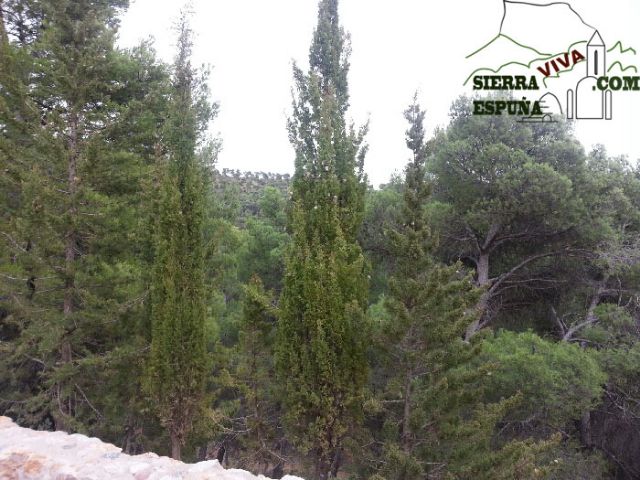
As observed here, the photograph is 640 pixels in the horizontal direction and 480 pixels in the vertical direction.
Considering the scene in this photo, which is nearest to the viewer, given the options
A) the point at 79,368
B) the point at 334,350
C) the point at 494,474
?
the point at 494,474

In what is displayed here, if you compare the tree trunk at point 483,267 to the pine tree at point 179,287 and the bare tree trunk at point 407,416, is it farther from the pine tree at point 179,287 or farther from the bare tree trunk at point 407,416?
the pine tree at point 179,287

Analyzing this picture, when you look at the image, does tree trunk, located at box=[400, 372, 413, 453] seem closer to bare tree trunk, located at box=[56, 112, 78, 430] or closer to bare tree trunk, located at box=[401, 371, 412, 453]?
bare tree trunk, located at box=[401, 371, 412, 453]

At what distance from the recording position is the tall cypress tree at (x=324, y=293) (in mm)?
6941

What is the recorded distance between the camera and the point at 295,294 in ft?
24.6

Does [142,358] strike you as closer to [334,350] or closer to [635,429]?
[334,350]

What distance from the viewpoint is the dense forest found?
6.84 metres

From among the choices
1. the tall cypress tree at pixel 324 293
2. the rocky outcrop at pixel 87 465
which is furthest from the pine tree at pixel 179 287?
the rocky outcrop at pixel 87 465

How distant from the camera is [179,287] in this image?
7.47 meters

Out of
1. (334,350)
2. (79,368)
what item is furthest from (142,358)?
(334,350)

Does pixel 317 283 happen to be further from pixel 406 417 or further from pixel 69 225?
pixel 69 225

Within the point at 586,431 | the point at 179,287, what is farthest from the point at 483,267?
the point at 179,287

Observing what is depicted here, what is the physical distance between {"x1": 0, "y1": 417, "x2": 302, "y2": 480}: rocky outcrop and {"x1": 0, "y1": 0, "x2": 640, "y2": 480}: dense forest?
2.44 metres

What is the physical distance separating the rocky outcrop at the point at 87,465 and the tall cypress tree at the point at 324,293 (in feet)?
8.27

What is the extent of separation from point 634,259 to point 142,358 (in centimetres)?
1043
